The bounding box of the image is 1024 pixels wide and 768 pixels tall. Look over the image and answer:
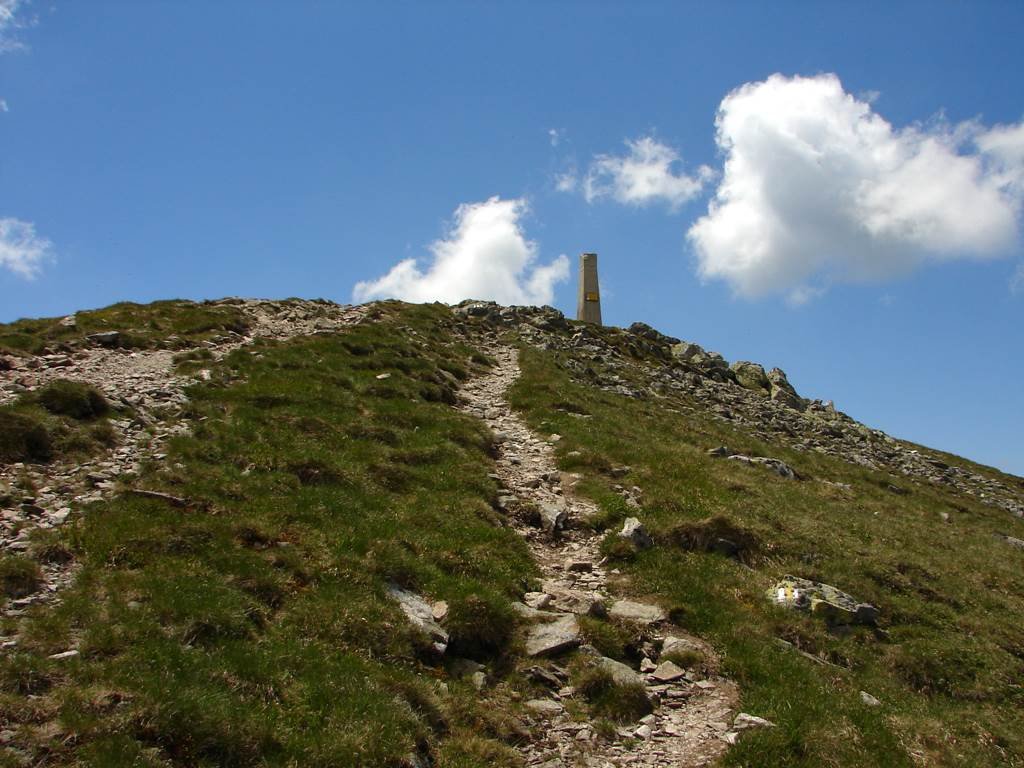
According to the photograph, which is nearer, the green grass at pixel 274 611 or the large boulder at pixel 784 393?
the green grass at pixel 274 611

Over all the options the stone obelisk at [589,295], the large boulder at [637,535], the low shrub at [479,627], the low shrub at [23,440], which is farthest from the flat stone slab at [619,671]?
the stone obelisk at [589,295]

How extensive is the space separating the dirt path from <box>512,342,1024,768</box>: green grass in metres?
0.54

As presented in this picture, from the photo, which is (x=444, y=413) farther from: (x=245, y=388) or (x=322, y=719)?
(x=322, y=719)

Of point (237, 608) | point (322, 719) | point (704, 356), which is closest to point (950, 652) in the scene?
point (322, 719)

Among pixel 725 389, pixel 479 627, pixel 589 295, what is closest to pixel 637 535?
pixel 479 627

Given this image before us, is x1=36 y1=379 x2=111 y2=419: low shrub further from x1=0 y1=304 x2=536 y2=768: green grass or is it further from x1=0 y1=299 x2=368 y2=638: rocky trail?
x1=0 y1=304 x2=536 y2=768: green grass

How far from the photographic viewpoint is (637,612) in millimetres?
15586

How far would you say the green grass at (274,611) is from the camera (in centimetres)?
901

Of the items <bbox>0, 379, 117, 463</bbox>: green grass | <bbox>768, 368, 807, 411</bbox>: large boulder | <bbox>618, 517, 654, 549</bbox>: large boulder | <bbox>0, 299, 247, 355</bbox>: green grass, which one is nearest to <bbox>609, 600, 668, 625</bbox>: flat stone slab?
<bbox>618, 517, 654, 549</bbox>: large boulder

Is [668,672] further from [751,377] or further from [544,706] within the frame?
[751,377]

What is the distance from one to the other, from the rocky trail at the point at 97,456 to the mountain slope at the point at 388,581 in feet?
0.32

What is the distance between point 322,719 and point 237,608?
282 centimetres

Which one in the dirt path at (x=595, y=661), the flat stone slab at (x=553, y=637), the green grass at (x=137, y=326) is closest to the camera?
the dirt path at (x=595, y=661)

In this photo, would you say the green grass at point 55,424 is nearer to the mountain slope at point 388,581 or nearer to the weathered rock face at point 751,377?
the mountain slope at point 388,581
